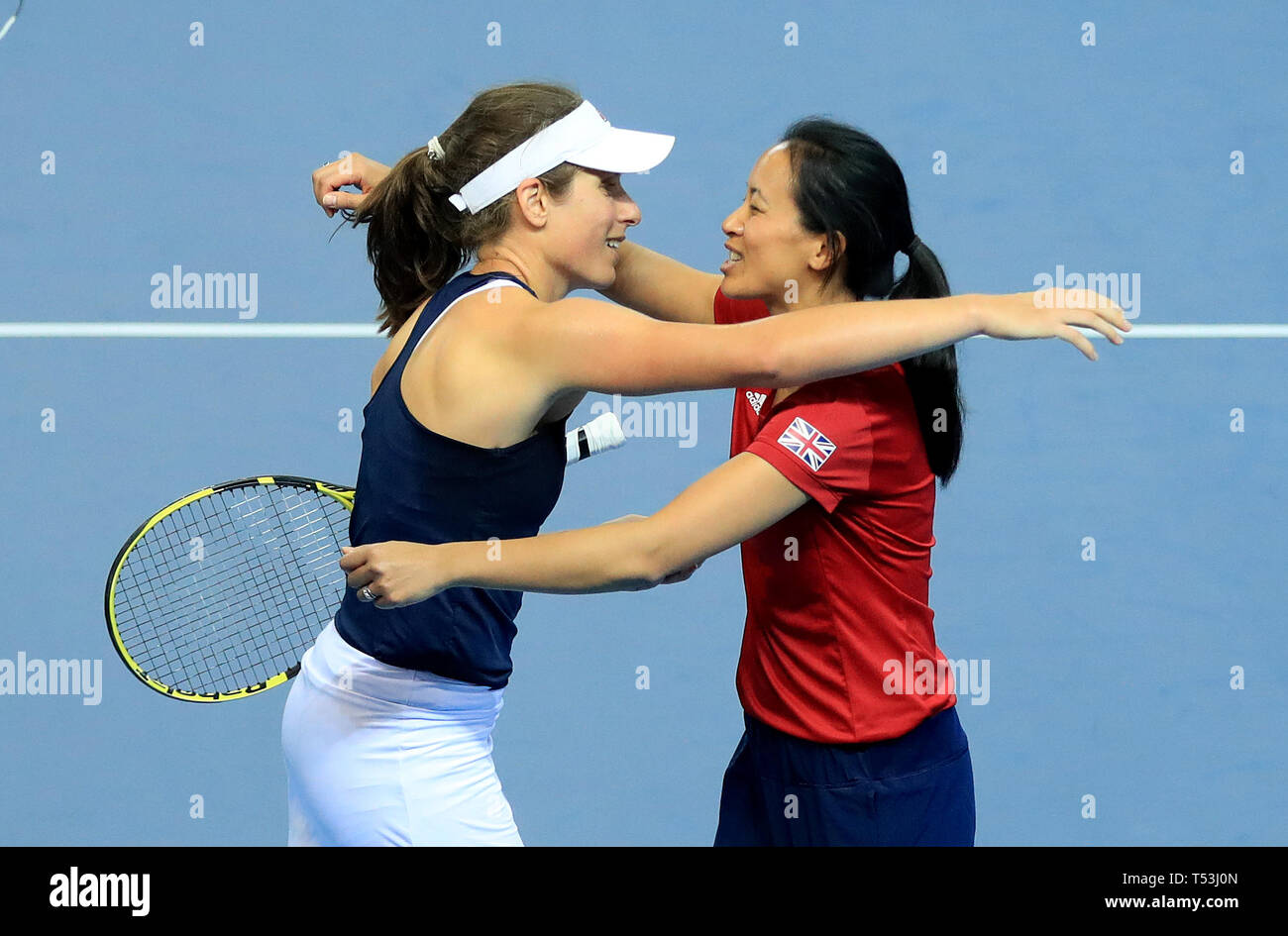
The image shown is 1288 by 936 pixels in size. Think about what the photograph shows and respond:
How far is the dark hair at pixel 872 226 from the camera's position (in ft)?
8.71

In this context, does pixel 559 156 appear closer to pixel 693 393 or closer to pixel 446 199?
pixel 446 199

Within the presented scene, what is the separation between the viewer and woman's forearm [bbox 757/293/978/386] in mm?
2387

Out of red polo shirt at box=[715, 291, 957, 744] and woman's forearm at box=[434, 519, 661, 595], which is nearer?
woman's forearm at box=[434, 519, 661, 595]

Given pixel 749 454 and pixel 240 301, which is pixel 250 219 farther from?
pixel 749 454

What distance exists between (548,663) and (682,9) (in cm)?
286

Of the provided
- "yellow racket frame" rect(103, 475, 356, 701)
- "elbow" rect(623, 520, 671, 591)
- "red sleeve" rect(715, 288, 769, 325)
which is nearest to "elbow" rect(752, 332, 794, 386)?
"elbow" rect(623, 520, 671, 591)

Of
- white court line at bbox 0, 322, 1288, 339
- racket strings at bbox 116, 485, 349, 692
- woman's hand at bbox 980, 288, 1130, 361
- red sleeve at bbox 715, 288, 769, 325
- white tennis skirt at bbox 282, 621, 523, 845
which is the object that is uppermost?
white court line at bbox 0, 322, 1288, 339

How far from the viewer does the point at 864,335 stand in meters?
2.40

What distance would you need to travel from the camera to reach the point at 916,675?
268 cm

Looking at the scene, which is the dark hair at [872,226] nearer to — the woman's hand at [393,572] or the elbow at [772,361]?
the elbow at [772,361]

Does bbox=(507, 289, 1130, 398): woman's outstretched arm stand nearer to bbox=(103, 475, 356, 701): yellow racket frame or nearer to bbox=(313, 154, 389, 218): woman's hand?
bbox=(313, 154, 389, 218): woman's hand

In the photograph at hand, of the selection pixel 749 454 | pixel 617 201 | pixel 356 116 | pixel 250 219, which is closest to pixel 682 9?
pixel 356 116

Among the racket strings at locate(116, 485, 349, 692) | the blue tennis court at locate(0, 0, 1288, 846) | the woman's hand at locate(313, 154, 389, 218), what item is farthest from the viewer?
the blue tennis court at locate(0, 0, 1288, 846)

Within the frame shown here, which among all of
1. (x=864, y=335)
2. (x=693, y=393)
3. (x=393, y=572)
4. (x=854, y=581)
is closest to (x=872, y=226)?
(x=864, y=335)
